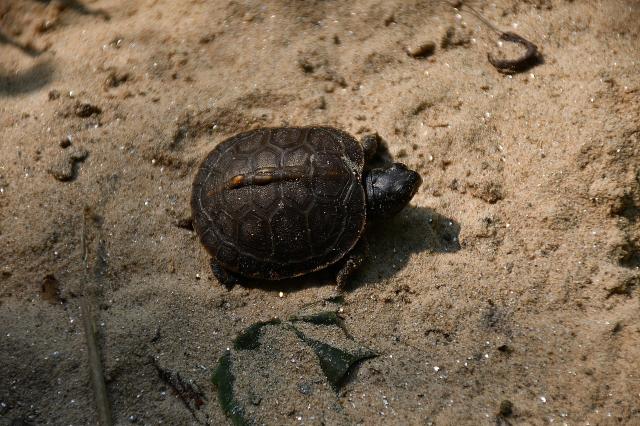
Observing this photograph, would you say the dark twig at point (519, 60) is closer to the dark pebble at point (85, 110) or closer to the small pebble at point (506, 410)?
the small pebble at point (506, 410)

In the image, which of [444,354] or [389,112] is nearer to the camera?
[444,354]

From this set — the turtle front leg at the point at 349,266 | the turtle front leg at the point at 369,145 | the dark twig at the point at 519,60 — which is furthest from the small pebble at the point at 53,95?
the dark twig at the point at 519,60

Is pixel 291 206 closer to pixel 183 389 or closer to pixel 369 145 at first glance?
pixel 369 145

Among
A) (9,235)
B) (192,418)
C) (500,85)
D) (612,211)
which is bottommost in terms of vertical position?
(192,418)

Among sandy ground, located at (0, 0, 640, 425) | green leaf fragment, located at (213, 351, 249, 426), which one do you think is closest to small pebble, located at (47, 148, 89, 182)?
sandy ground, located at (0, 0, 640, 425)

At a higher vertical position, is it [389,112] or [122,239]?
[389,112]

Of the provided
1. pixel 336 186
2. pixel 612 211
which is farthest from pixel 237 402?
pixel 612 211

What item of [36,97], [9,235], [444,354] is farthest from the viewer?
[36,97]

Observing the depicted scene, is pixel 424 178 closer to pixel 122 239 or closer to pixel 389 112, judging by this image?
pixel 389 112
